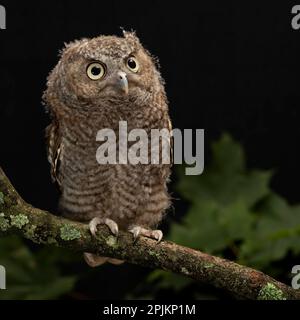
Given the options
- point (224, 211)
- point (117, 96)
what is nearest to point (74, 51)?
point (117, 96)

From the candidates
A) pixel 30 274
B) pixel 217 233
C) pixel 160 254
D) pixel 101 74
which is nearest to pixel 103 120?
pixel 101 74

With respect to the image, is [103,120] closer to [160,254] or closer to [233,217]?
[160,254]

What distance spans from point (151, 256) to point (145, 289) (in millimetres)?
967

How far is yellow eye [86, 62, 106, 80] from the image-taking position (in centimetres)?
165

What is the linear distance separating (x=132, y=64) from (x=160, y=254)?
1.56 ft

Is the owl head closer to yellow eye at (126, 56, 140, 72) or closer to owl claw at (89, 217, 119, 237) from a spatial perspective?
yellow eye at (126, 56, 140, 72)

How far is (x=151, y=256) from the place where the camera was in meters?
1.54

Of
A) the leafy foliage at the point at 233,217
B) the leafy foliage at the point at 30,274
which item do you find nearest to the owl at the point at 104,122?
the leafy foliage at the point at 233,217

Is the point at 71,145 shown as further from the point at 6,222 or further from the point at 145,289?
the point at 145,289

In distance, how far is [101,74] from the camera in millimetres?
1658

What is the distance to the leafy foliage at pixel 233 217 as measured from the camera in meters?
1.99

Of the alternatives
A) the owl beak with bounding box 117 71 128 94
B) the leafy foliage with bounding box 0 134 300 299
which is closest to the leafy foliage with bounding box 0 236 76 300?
the leafy foliage with bounding box 0 134 300 299

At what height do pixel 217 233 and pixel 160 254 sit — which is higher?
pixel 217 233

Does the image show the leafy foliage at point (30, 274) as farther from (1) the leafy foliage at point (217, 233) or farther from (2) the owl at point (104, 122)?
(2) the owl at point (104, 122)
